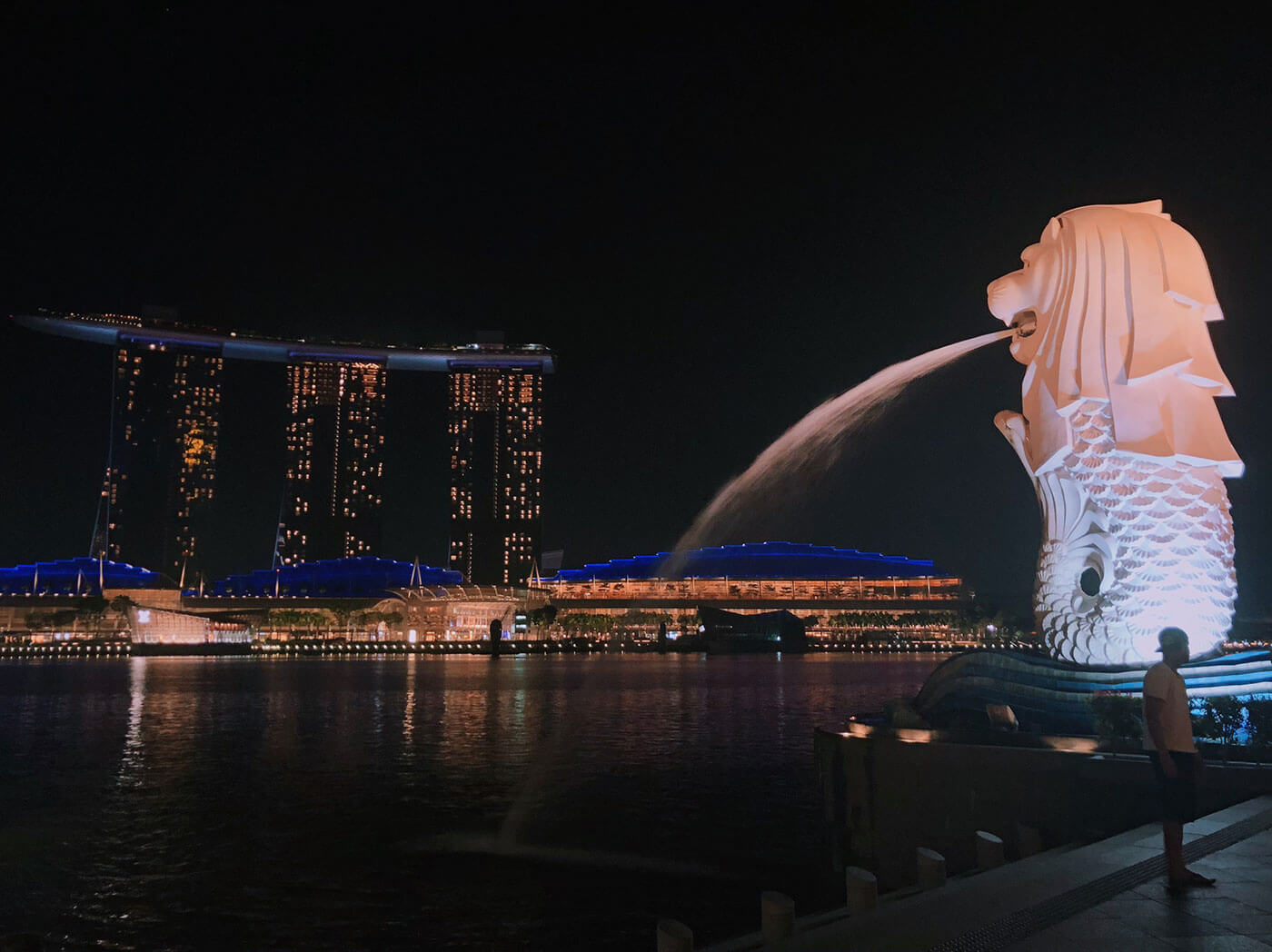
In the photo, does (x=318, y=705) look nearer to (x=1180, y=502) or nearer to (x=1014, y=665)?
(x=1014, y=665)

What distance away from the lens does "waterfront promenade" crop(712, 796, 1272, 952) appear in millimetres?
5836

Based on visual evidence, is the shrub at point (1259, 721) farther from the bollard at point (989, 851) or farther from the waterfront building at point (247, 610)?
the waterfront building at point (247, 610)

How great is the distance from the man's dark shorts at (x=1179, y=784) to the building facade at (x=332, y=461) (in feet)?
638

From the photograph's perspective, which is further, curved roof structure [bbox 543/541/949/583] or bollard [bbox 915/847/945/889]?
curved roof structure [bbox 543/541/949/583]

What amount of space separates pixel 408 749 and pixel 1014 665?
44.6 feet

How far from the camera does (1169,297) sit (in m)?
18.6

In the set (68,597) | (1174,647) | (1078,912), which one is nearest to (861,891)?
(1078,912)

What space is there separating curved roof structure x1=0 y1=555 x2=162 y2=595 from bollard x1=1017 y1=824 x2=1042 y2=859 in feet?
460

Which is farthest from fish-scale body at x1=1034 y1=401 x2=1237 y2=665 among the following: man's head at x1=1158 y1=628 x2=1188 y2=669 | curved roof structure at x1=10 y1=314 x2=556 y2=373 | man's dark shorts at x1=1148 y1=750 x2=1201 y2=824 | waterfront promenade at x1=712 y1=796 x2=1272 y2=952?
curved roof structure at x1=10 y1=314 x2=556 y2=373

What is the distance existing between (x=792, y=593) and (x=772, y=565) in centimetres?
521

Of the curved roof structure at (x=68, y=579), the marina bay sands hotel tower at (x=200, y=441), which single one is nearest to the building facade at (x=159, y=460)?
the marina bay sands hotel tower at (x=200, y=441)

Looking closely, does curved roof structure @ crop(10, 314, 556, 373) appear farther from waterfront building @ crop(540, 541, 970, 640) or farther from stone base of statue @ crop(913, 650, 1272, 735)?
stone base of statue @ crop(913, 650, 1272, 735)

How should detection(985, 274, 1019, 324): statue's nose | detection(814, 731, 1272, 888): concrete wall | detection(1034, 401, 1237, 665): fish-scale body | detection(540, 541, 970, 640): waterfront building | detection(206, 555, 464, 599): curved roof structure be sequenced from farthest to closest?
detection(206, 555, 464, 599): curved roof structure, detection(540, 541, 970, 640): waterfront building, detection(985, 274, 1019, 324): statue's nose, detection(1034, 401, 1237, 665): fish-scale body, detection(814, 731, 1272, 888): concrete wall

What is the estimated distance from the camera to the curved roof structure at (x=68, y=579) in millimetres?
132250
